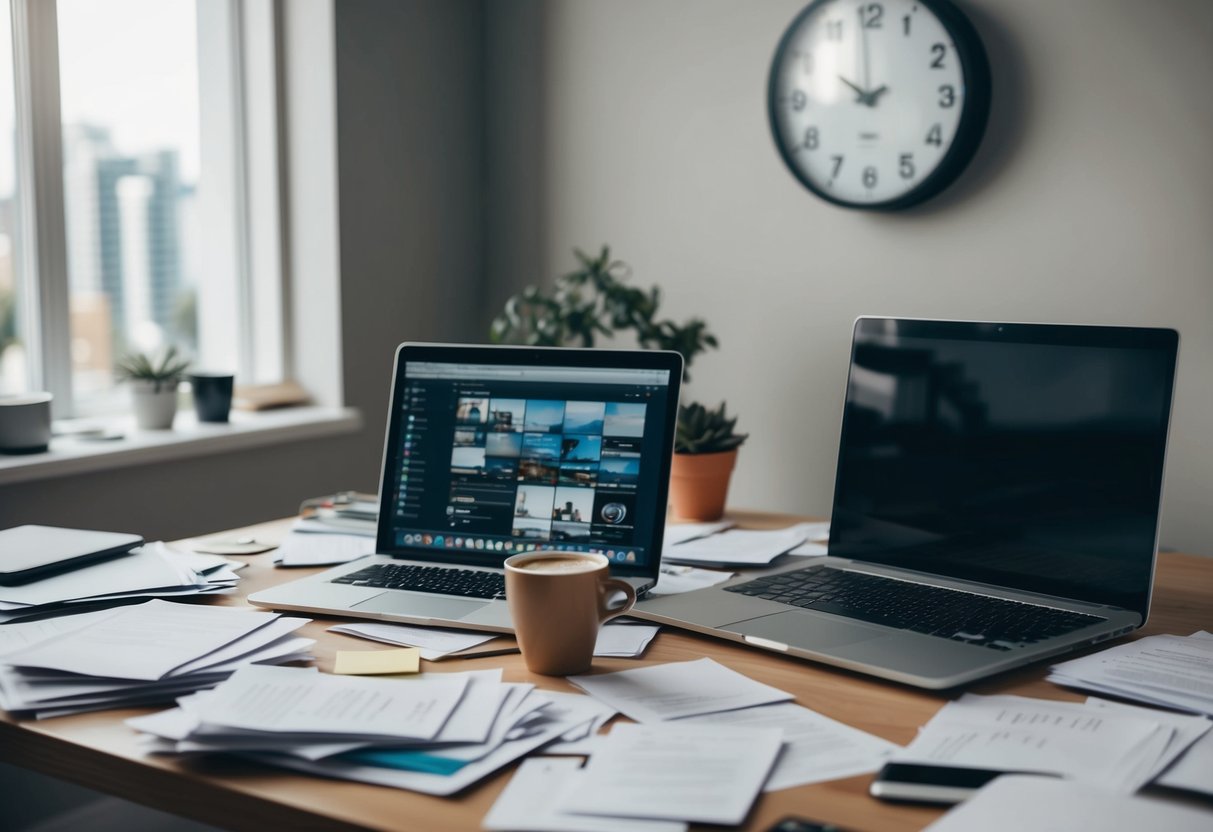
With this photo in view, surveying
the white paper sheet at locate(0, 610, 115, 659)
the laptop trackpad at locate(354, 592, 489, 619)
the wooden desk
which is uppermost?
the laptop trackpad at locate(354, 592, 489, 619)

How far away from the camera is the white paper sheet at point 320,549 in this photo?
135cm

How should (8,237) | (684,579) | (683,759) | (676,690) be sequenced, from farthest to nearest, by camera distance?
(8,237)
(684,579)
(676,690)
(683,759)

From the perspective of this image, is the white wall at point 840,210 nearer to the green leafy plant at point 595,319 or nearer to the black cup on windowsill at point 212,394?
the green leafy plant at point 595,319

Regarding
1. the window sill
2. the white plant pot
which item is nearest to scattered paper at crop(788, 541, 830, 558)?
the window sill

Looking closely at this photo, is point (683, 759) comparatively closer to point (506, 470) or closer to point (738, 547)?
point (506, 470)

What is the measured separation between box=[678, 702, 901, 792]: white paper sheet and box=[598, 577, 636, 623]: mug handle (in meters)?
0.14

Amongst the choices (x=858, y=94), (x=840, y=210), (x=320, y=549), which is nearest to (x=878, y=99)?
(x=858, y=94)

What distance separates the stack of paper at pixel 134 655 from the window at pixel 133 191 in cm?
122

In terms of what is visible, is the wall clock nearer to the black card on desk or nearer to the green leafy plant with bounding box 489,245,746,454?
the green leafy plant with bounding box 489,245,746,454

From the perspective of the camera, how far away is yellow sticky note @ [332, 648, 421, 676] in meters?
0.96

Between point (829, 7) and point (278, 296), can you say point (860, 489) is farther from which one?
point (278, 296)

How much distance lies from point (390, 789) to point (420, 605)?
0.39m

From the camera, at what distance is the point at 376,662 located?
0.98m

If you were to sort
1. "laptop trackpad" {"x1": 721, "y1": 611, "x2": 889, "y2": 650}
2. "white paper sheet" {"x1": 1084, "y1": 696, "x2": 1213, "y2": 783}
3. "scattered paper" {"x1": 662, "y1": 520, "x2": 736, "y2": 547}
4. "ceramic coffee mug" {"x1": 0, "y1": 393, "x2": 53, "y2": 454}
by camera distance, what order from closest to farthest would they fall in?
"white paper sheet" {"x1": 1084, "y1": 696, "x2": 1213, "y2": 783} < "laptop trackpad" {"x1": 721, "y1": 611, "x2": 889, "y2": 650} < "scattered paper" {"x1": 662, "y1": 520, "x2": 736, "y2": 547} < "ceramic coffee mug" {"x1": 0, "y1": 393, "x2": 53, "y2": 454}
